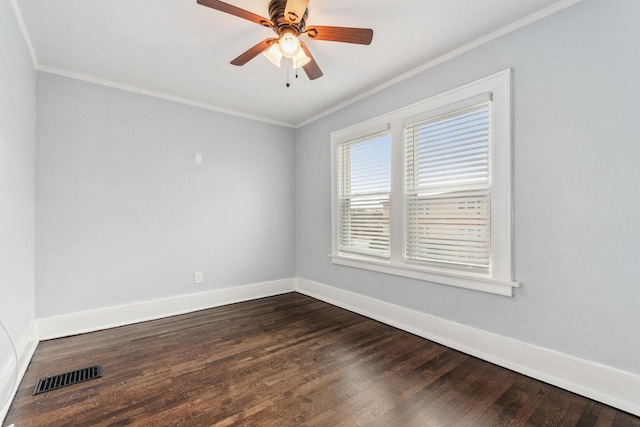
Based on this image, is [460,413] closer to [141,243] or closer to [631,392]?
[631,392]

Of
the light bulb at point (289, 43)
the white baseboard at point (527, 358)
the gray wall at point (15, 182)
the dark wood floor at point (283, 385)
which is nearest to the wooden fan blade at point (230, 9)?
the light bulb at point (289, 43)

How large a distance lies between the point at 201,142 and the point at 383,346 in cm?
323

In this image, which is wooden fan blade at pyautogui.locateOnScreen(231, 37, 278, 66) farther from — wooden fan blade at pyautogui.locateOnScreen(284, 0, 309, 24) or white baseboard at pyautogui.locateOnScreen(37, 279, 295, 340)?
white baseboard at pyautogui.locateOnScreen(37, 279, 295, 340)

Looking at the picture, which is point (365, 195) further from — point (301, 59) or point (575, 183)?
point (575, 183)

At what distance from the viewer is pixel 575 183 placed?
1.98m

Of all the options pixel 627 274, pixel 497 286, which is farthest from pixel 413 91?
pixel 627 274

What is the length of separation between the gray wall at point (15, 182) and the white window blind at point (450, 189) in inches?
126

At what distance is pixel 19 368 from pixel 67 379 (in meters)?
0.36

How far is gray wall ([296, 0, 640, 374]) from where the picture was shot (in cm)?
180

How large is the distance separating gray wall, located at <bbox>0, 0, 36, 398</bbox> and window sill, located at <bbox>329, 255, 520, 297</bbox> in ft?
10.0

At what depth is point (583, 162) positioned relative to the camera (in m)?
1.95

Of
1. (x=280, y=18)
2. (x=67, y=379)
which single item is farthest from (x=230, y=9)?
(x=67, y=379)

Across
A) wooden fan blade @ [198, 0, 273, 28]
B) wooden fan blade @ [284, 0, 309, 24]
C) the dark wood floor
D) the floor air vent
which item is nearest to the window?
the dark wood floor

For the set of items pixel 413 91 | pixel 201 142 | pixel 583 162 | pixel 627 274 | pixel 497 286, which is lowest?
pixel 497 286
